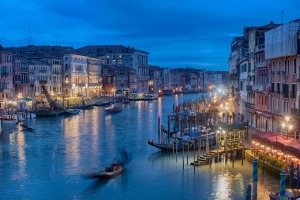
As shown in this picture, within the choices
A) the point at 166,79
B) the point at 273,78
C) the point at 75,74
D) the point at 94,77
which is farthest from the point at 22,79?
the point at 166,79

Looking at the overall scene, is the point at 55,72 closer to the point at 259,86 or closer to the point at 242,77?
the point at 242,77

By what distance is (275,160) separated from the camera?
1494cm

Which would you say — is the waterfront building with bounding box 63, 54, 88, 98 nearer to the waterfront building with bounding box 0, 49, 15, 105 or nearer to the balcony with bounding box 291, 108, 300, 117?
the waterfront building with bounding box 0, 49, 15, 105

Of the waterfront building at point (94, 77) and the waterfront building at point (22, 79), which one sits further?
the waterfront building at point (94, 77)

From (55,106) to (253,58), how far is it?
21590 mm

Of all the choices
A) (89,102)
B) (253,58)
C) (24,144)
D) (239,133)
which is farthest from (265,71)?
(89,102)

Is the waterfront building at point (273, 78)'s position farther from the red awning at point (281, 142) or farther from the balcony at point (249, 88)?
the red awning at point (281, 142)

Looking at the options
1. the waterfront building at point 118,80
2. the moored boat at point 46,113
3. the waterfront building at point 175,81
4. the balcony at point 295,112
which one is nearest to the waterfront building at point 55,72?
the moored boat at point 46,113

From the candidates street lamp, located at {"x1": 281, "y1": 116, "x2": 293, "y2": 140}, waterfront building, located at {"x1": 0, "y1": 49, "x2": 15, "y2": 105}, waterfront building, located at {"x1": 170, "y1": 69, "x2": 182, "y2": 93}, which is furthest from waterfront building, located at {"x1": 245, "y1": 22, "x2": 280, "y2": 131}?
waterfront building, located at {"x1": 170, "y1": 69, "x2": 182, "y2": 93}

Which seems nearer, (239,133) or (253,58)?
(239,133)

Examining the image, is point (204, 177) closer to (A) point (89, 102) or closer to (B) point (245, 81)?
(B) point (245, 81)

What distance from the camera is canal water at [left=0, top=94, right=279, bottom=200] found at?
1426 cm

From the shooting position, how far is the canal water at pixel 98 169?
14.3 meters

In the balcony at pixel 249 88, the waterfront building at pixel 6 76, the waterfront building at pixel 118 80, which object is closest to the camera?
the balcony at pixel 249 88
